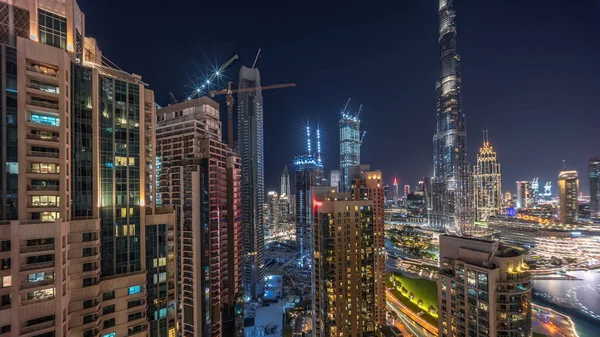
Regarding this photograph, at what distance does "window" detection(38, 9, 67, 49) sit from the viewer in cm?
2366

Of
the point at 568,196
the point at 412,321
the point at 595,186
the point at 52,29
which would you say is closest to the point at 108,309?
the point at 52,29

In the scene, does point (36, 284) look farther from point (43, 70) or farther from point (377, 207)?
point (377, 207)

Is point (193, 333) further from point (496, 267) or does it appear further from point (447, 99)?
point (447, 99)

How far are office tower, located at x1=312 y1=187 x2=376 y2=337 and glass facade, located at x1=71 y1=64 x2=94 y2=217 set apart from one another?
35135mm

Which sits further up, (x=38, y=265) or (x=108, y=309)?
(x=38, y=265)

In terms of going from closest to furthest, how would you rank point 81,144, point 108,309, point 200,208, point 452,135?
1. point 81,144
2. point 108,309
3. point 200,208
4. point 452,135

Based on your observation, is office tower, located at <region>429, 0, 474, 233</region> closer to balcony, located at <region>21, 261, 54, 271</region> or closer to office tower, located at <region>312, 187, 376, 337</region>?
office tower, located at <region>312, 187, 376, 337</region>

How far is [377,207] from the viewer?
71.9m

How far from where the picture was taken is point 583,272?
10356 cm

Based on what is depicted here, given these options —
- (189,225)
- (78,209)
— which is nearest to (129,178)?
(78,209)

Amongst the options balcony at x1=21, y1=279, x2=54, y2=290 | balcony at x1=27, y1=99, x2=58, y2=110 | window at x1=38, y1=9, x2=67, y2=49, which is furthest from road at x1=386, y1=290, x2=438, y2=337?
window at x1=38, y1=9, x2=67, y2=49

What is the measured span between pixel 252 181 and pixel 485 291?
92112 millimetres

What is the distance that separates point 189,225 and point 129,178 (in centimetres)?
2377

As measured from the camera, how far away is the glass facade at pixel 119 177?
2855cm
